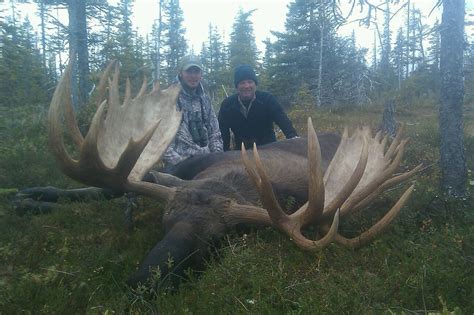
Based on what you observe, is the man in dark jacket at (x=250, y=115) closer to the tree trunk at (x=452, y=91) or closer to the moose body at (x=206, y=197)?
the moose body at (x=206, y=197)

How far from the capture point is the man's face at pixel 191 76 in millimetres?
6746

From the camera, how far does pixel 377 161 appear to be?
457 cm

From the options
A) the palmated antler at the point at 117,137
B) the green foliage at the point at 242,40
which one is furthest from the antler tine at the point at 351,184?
the green foliage at the point at 242,40

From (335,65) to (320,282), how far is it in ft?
71.5

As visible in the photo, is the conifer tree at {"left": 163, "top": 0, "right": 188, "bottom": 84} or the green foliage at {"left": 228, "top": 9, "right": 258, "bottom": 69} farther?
the conifer tree at {"left": 163, "top": 0, "right": 188, "bottom": 84}

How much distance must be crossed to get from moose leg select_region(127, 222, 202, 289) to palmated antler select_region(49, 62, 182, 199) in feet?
2.57

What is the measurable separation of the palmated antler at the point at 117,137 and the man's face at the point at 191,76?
112 cm

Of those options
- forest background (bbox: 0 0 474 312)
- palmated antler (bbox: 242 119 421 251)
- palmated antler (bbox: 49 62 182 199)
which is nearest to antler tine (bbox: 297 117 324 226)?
palmated antler (bbox: 242 119 421 251)

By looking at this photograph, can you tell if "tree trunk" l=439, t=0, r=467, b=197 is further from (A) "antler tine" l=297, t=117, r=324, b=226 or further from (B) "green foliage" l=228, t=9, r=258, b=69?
(B) "green foliage" l=228, t=9, r=258, b=69

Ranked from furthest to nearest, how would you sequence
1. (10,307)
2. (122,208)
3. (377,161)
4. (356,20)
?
(356,20) → (122,208) → (377,161) → (10,307)

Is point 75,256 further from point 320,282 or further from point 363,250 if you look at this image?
point 363,250

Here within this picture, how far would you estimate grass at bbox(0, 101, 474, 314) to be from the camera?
2.75 meters

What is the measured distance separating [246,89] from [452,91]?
346cm

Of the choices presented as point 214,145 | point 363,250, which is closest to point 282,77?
point 214,145
